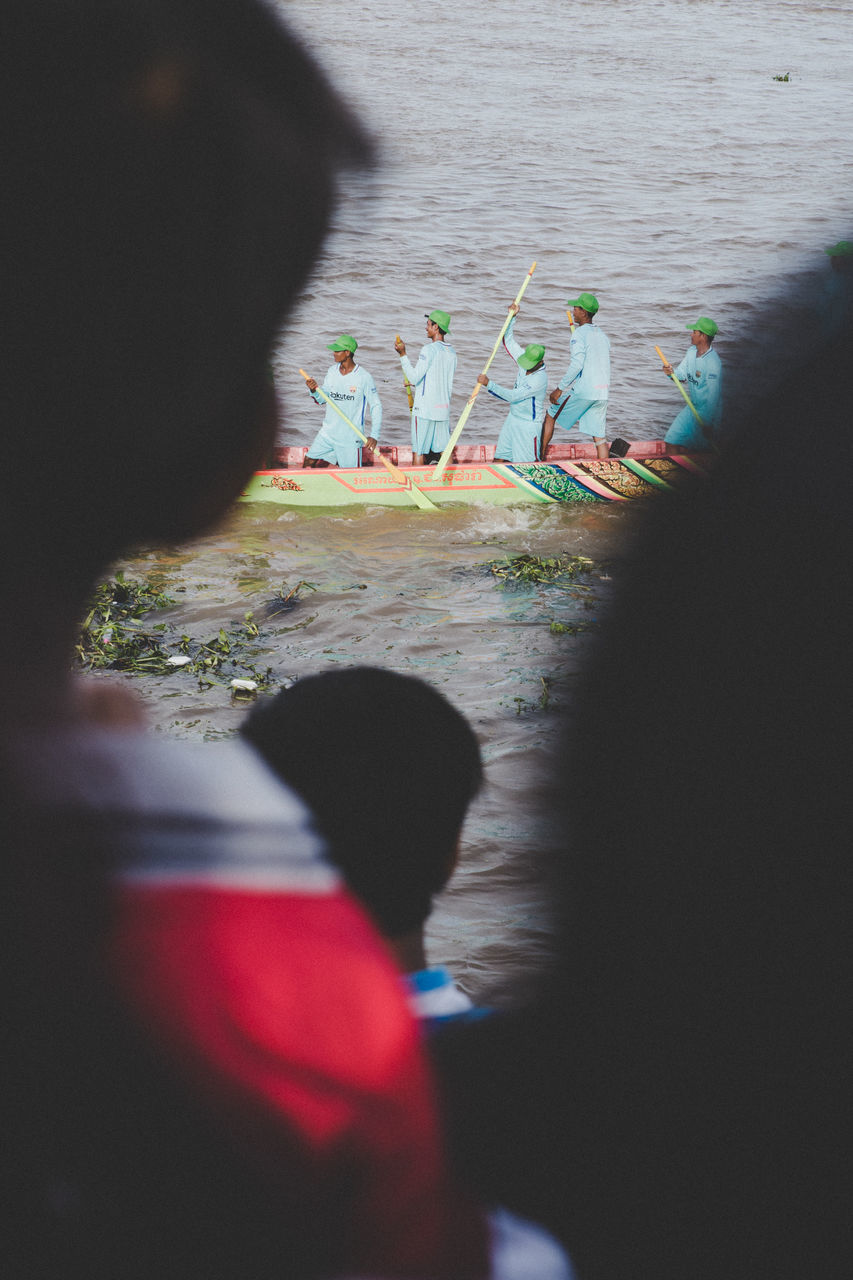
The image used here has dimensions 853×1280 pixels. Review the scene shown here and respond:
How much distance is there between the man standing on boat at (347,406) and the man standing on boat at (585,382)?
1.80 metres

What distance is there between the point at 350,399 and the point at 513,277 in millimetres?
11941

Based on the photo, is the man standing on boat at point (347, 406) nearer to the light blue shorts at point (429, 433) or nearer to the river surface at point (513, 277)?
the light blue shorts at point (429, 433)

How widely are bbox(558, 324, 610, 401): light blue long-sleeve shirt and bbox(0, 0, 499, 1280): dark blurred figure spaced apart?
11245 mm

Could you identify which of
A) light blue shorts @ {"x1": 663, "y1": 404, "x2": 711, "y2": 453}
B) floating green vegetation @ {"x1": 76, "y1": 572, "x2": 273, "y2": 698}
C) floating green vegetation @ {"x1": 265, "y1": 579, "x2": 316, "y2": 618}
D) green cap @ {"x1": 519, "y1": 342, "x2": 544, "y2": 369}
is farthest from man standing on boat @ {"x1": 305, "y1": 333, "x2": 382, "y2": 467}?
light blue shorts @ {"x1": 663, "y1": 404, "x2": 711, "y2": 453}

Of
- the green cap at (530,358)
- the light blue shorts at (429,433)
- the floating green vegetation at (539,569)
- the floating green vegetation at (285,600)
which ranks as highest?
the green cap at (530,358)

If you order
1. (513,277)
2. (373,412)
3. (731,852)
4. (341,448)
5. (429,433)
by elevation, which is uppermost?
(513,277)

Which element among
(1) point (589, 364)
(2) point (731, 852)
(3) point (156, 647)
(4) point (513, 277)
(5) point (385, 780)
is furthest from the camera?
(4) point (513, 277)

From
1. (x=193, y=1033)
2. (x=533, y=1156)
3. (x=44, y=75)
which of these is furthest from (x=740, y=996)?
(x=44, y=75)

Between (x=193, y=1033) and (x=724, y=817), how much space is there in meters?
0.45

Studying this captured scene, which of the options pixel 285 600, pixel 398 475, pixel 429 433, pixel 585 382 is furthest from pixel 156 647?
pixel 585 382

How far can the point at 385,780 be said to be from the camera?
1.09 metres

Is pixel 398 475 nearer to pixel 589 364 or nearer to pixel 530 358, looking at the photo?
pixel 530 358

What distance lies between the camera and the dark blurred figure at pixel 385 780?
3.49ft

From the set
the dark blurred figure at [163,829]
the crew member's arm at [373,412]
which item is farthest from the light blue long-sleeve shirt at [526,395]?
the dark blurred figure at [163,829]
